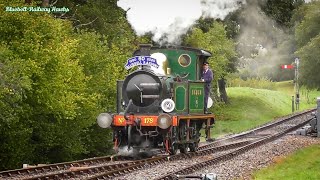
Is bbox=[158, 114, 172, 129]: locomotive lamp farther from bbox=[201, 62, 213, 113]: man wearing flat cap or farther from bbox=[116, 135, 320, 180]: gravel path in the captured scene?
bbox=[201, 62, 213, 113]: man wearing flat cap

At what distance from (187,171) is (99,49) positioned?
33.0 ft

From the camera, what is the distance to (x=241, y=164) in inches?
666

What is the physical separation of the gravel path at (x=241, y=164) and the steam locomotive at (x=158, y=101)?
1137 mm

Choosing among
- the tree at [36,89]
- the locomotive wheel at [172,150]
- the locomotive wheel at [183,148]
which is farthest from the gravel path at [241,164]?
the tree at [36,89]

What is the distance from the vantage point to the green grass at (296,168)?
1450cm

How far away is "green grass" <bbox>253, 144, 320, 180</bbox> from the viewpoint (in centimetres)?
1450

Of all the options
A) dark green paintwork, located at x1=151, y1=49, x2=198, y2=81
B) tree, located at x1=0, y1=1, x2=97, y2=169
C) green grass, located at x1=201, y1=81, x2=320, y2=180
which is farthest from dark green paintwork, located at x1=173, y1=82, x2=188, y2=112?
green grass, located at x1=201, y1=81, x2=320, y2=180

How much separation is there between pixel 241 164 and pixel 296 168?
151 cm

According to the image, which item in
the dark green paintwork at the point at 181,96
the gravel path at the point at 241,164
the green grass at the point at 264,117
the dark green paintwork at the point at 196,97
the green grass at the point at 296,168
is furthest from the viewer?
the dark green paintwork at the point at 196,97

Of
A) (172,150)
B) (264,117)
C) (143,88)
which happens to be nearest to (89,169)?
(143,88)

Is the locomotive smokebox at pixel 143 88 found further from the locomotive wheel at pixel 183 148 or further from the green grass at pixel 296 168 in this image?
the green grass at pixel 296 168

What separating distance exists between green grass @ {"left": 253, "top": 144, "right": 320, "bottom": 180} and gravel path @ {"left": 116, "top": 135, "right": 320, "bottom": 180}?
13.1 inches

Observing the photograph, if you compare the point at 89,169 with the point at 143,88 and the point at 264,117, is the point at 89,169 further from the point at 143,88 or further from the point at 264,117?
the point at 264,117

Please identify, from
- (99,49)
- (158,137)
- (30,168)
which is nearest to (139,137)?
(158,137)
